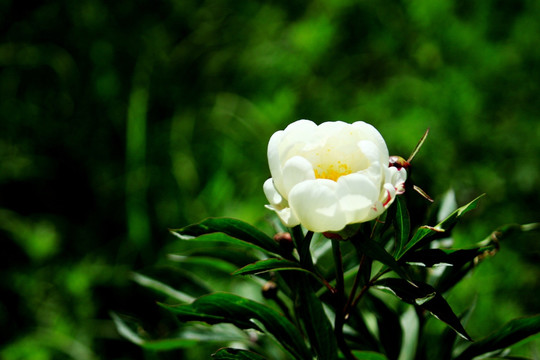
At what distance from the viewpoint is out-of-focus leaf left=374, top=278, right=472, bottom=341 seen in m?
0.43

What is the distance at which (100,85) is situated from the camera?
5.75ft

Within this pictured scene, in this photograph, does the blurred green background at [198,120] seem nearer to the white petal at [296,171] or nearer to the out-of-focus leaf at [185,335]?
the out-of-focus leaf at [185,335]

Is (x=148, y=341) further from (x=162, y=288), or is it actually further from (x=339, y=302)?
(x=339, y=302)

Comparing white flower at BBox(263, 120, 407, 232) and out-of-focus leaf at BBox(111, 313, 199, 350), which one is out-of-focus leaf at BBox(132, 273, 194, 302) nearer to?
out-of-focus leaf at BBox(111, 313, 199, 350)

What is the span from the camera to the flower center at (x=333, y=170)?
1.63ft

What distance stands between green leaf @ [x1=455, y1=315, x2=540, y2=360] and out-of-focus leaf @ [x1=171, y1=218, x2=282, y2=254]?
10.9 inches

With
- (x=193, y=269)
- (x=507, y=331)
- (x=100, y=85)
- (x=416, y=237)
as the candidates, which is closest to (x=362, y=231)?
(x=416, y=237)

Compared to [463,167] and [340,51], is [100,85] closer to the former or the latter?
[340,51]

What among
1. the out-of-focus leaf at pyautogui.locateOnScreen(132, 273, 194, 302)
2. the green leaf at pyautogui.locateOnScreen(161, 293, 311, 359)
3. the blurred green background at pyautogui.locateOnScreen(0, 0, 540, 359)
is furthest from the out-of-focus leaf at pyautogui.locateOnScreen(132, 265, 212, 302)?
the blurred green background at pyautogui.locateOnScreen(0, 0, 540, 359)

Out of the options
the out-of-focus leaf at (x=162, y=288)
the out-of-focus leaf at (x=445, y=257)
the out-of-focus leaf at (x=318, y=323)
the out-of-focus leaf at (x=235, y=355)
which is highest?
the out-of-focus leaf at (x=445, y=257)

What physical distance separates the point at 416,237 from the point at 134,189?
48.8 inches

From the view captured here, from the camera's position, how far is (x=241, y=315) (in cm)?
51

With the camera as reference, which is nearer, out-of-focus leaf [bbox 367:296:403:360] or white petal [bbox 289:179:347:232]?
white petal [bbox 289:179:347:232]

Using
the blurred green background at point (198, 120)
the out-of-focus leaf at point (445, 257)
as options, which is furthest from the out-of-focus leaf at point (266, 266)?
the blurred green background at point (198, 120)
